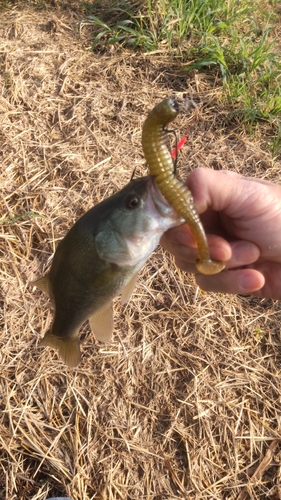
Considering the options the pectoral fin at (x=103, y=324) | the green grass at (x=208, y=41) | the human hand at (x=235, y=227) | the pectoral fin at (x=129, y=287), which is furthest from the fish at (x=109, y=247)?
the green grass at (x=208, y=41)

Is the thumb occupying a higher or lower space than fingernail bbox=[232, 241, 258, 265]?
higher

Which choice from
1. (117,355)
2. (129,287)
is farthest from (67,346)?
(117,355)

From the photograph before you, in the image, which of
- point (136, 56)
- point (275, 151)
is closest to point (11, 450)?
point (275, 151)

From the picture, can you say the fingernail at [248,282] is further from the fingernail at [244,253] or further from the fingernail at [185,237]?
the fingernail at [185,237]

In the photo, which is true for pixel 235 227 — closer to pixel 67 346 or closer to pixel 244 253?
pixel 244 253

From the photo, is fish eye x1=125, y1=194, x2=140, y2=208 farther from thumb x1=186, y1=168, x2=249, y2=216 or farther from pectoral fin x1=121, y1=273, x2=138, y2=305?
thumb x1=186, y1=168, x2=249, y2=216

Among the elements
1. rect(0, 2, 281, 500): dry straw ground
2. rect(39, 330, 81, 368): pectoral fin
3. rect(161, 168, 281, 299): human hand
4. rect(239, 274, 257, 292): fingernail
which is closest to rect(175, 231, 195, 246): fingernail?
rect(161, 168, 281, 299): human hand
